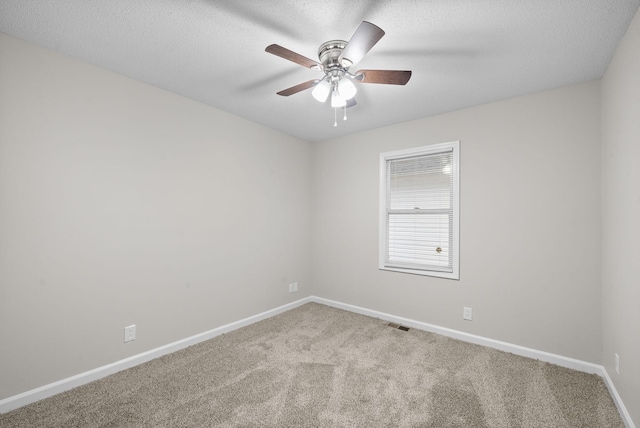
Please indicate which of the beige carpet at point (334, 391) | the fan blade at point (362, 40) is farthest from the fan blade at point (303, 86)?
the beige carpet at point (334, 391)

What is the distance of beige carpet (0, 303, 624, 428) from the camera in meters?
1.74

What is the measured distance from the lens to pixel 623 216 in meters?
1.83

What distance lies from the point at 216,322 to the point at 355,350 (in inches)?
59.9

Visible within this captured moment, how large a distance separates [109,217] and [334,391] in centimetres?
224

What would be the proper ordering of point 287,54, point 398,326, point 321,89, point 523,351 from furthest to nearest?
1. point 398,326
2. point 523,351
3. point 321,89
4. point 287,54

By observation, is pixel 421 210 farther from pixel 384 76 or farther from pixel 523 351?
pixel 384 76

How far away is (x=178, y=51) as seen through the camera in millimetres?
1978

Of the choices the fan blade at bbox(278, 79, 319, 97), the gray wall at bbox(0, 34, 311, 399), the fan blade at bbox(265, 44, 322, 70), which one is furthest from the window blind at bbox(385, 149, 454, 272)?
the fan blade at bbox(265, 44, 322, 70)

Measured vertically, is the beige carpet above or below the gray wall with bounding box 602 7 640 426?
below

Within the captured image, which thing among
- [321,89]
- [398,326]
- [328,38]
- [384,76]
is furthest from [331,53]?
[398,326]

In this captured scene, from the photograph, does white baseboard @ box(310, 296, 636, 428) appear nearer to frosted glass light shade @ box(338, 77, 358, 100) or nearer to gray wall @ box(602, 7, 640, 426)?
gray wall @ box(602, 7, 640, 426)

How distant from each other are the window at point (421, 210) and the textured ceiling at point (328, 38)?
0.85 m

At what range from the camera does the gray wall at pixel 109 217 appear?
185 cm

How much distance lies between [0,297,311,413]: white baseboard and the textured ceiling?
240 centimetres
